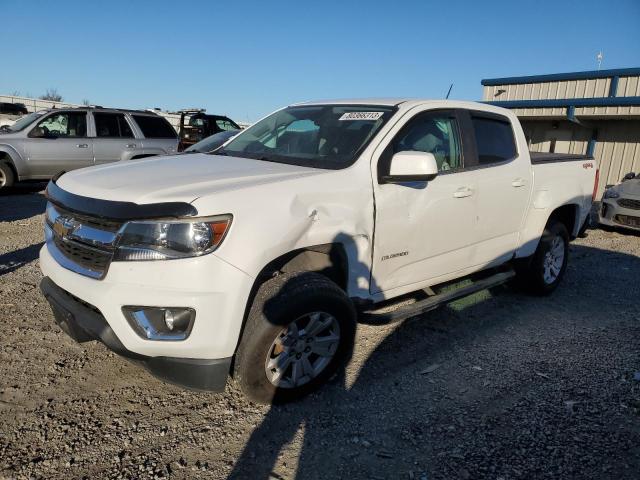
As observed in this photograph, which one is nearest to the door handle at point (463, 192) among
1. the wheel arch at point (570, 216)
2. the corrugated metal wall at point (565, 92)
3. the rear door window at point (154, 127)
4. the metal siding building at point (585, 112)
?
the wheel arch at point (570, 216)

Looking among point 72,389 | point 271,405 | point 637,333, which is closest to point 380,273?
point 271,405

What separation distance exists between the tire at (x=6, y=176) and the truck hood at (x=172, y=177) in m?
8.51

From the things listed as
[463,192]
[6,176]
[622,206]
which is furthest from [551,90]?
[6,176]

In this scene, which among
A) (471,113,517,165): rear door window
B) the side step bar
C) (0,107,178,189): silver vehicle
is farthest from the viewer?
(0,107,178,189): silver vehicle

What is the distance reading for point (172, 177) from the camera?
113 inches

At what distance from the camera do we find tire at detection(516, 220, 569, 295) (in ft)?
16.2

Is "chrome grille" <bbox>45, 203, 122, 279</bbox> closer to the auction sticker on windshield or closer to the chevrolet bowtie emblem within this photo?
the chevrolet bowtie emblem

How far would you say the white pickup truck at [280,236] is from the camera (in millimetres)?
2467

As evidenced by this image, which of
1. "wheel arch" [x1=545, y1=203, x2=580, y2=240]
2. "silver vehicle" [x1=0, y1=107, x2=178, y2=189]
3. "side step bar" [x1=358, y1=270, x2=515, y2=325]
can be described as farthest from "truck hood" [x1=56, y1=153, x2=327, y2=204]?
"silver vehicle" [x1=0, y1=107, x2=178, y2=189]

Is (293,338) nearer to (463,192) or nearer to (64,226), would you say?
(64,226)

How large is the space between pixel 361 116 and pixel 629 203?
7632 millimetres

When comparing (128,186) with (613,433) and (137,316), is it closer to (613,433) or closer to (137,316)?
(137,316)

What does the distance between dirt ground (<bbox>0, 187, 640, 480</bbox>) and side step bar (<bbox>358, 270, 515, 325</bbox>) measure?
1.31ft

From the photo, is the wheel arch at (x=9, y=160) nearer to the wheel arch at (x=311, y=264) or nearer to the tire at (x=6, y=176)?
the tire at (x=6, y=176)
